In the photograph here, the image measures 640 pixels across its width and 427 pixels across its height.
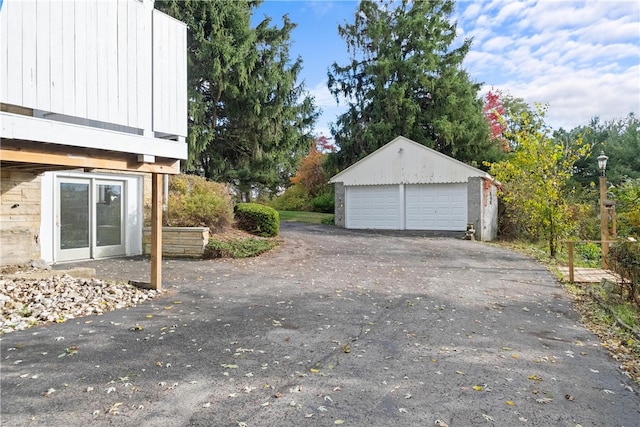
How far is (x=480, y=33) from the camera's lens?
26219 millimetres

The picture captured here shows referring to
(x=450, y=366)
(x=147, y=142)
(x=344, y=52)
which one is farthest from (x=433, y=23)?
(x=450, y=366)

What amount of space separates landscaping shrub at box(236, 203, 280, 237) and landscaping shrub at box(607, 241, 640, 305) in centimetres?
912

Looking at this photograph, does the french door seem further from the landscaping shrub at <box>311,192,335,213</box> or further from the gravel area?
the landscaping shrub at <box>311,192,335,213</box>

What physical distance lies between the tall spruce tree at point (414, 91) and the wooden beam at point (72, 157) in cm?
1993

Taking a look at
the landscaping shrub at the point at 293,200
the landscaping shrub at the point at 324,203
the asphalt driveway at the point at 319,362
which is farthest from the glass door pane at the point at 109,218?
the landscaping shrub at the point at 293,200

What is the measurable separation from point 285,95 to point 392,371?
60.1 ft

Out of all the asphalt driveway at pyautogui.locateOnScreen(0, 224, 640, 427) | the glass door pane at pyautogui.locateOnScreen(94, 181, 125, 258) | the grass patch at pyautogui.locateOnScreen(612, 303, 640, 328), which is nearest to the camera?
the asphalt driveway at pyautogui.locateOnScreen(0, 224, 640, 427)

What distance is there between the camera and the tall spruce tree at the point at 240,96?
17953mm

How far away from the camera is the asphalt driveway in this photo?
2885 millimetres

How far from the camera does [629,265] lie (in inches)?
251

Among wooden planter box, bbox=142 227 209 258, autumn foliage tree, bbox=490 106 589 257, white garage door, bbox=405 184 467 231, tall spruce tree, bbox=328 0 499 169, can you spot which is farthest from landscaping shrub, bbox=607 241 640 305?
tall spruce tree, bbox=328 0 499 169

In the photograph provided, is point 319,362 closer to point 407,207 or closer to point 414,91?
point 407,207

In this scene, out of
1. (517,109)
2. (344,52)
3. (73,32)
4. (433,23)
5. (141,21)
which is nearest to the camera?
(73,32)

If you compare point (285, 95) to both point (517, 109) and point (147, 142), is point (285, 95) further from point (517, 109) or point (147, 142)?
point (517, 109)
